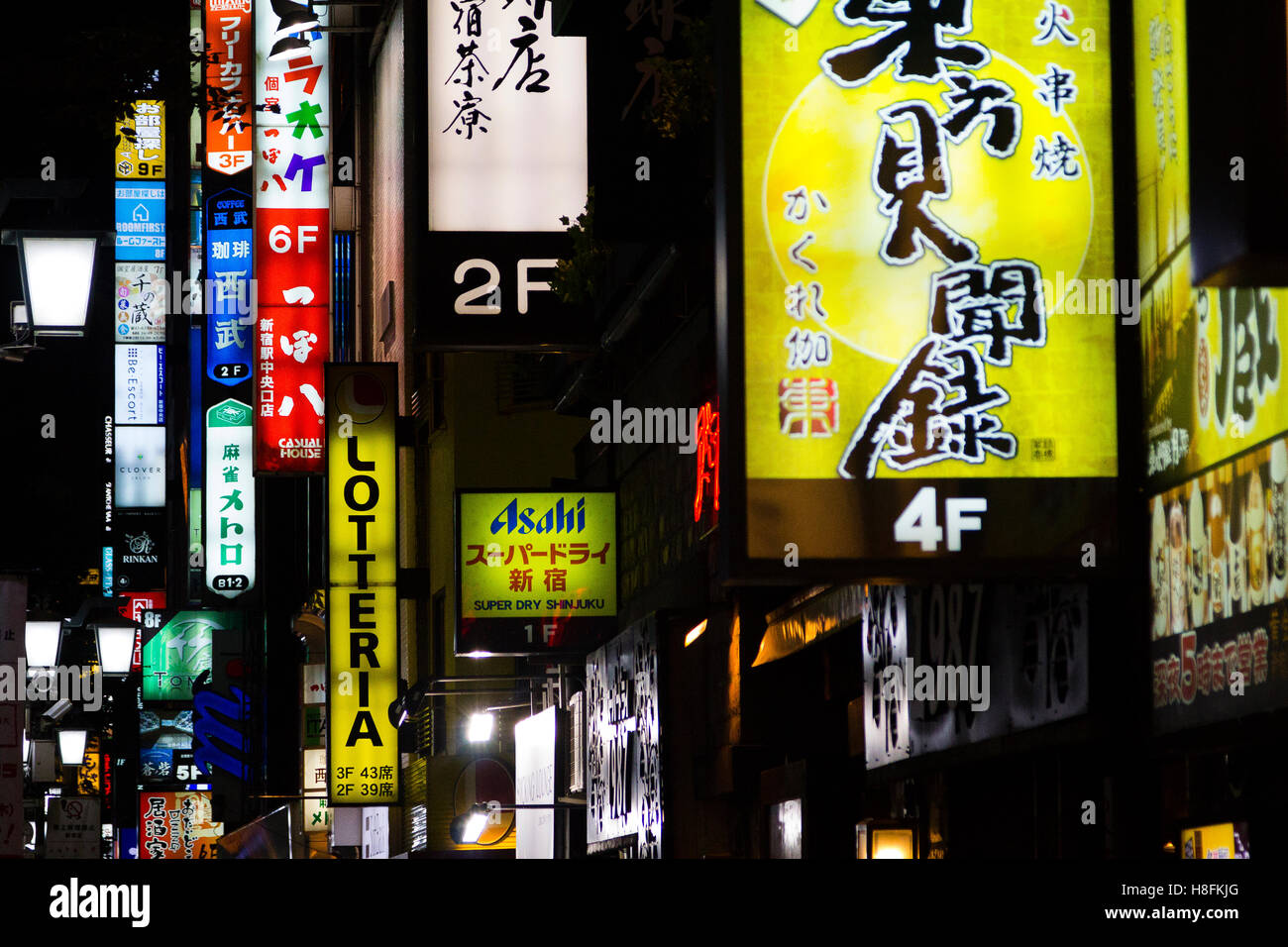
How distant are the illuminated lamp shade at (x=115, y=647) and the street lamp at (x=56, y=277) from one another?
18012mm

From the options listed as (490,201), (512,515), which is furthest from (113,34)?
(512,515)

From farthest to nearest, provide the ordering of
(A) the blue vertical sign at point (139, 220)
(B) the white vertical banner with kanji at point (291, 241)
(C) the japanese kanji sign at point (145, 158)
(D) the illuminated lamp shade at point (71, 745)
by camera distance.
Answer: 1. (C) the japanese kanji sign at point (145, 158)
2. (A) the blue vertical sign at point (139, 220)
3. (D) the illuminated lamp shade at point (71, 745)
4. (B) the white vertical banner with kanji at point (291, 241)

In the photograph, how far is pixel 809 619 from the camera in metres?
14.6

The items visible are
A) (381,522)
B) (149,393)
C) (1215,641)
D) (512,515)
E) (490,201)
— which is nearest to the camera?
(1215,641)

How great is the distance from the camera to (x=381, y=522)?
25750mm

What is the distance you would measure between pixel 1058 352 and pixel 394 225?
28299 millimetres

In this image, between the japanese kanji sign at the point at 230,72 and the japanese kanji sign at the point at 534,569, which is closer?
the japanese kanji sign at the point at 534,569

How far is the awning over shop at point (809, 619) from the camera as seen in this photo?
13.6 metres

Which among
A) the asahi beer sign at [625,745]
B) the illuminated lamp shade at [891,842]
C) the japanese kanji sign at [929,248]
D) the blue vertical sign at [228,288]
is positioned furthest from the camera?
the blue vertical sign at [228,288]

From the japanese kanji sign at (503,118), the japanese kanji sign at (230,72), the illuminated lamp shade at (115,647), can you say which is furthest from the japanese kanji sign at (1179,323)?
the illuminated lamp shade at (115,647)

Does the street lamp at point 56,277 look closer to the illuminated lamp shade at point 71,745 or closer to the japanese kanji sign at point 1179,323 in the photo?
the japanese kanji sign at point 1179,323

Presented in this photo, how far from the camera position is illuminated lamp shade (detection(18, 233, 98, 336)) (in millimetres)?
12797
